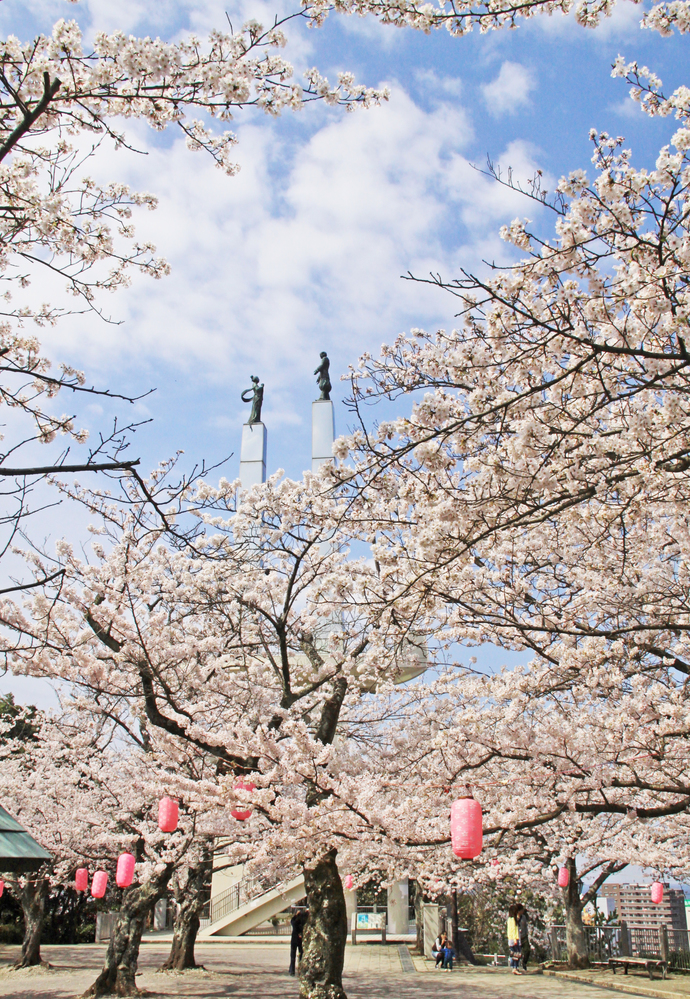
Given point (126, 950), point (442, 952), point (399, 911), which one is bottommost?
point (399, 911)

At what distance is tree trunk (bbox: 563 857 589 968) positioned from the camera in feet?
53.2

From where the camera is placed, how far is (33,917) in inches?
627

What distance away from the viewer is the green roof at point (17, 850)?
435cm

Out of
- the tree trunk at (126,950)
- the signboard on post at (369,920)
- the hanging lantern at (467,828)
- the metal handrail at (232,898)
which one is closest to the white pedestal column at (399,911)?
the signboard on post at (369,920)

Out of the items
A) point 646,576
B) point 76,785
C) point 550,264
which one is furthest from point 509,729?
point 76,785

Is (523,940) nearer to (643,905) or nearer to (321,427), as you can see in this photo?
(643,905)

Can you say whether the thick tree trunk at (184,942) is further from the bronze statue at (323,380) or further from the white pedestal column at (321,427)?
the bronze statue at (323,380)

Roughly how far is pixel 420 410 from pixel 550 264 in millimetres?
1236

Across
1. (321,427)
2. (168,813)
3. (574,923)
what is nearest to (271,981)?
(574,923)

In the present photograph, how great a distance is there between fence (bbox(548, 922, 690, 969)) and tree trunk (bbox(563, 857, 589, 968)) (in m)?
0.55

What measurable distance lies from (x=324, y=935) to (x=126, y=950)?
414 centimetres

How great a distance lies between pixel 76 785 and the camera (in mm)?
14562

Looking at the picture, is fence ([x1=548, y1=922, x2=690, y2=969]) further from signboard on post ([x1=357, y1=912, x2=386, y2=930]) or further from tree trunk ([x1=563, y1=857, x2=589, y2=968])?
signboard on post ([x1=357, y1=912, x2=386, y2=930])

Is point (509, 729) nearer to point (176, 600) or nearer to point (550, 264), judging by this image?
point (176, 600)
